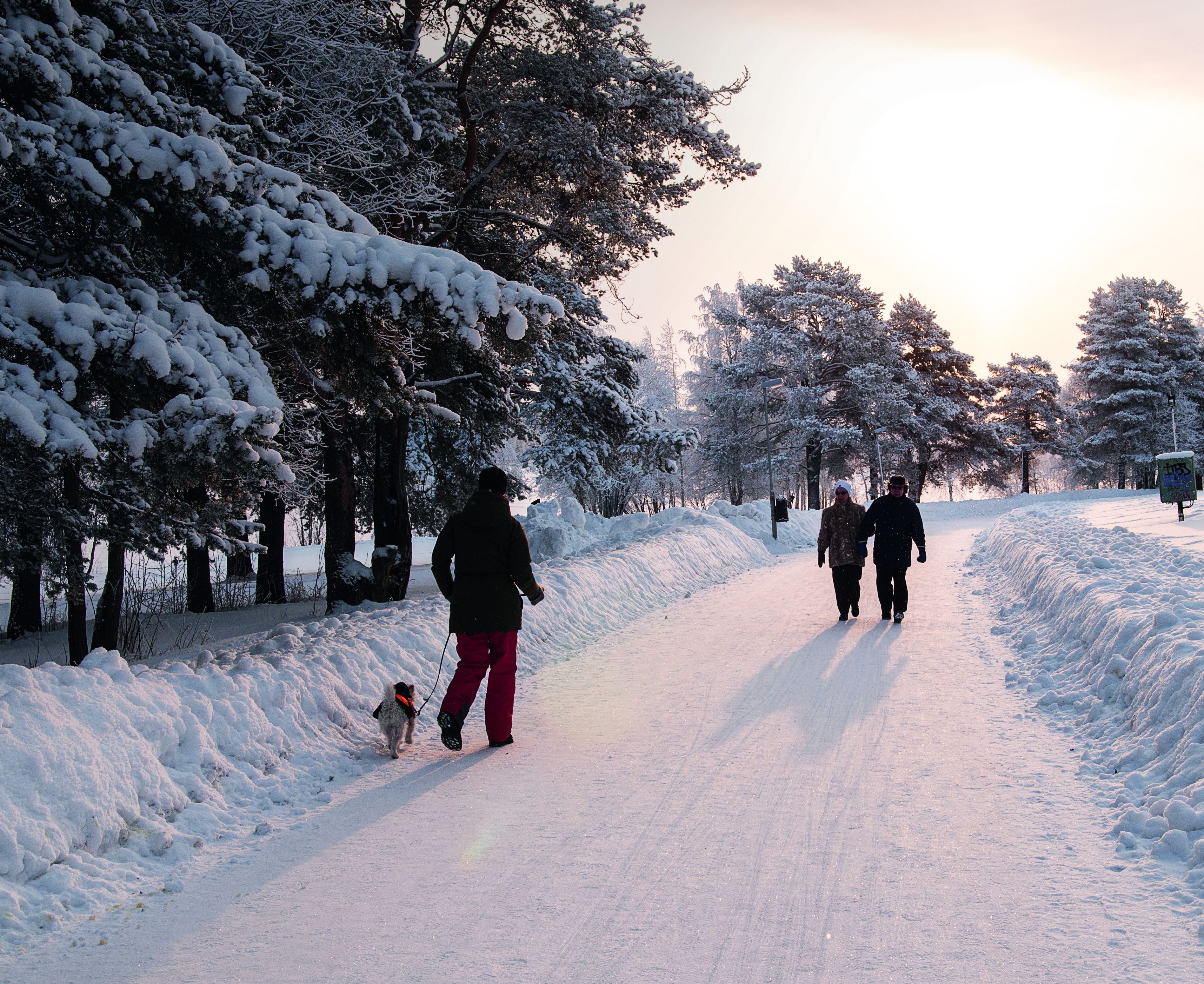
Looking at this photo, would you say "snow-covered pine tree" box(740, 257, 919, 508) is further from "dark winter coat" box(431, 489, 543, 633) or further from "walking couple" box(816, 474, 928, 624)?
"dark winter coat" box(431, 489, 543, 633)

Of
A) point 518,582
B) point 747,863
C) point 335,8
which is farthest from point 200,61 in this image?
point 747,863

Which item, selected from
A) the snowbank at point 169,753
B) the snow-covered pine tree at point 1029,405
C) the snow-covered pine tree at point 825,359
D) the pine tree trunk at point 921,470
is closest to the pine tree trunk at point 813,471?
the snow-covered pine tree at point 825,359

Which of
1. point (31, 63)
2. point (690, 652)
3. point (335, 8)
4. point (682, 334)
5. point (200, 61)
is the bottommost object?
point (690, 652)

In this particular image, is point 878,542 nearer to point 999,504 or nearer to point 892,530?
point 892,530

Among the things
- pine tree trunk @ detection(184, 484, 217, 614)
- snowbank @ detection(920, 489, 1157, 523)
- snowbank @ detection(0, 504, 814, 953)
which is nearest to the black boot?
snowbank @ detection(0, 504, 814, 953)

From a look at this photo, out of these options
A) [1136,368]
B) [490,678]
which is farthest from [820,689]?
[1136,368]

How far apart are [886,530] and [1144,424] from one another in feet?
159

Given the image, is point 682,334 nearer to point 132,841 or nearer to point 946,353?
point 946,353

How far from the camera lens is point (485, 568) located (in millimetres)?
6055

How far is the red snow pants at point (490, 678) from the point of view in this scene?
5.99 m

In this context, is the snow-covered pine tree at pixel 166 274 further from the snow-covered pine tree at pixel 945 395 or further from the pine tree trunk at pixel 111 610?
the snow-covered pine tree at pixel 945 395

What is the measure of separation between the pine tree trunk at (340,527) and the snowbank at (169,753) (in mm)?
4160

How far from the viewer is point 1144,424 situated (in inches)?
1946

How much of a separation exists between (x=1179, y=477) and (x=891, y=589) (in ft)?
37.6
